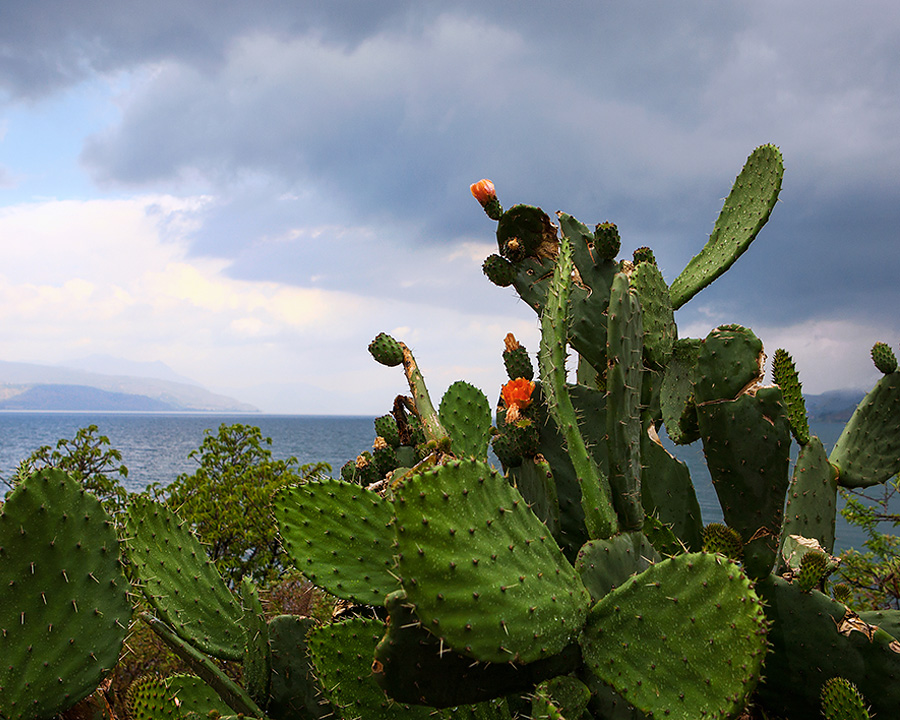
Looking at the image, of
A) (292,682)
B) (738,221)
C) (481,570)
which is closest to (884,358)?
(738,221)

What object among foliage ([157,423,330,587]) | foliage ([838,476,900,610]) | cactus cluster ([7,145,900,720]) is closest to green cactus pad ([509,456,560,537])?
cactus cluster ([7,145,900,720])

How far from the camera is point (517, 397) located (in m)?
1.96

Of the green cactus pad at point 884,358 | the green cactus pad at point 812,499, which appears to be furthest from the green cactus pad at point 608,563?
the green cactus pad at point 884,358

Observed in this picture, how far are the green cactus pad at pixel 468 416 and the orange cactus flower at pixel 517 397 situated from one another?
2.18 ft

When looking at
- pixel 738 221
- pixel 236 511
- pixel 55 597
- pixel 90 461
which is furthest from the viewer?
pixel 90 461

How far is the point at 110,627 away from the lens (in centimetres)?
134

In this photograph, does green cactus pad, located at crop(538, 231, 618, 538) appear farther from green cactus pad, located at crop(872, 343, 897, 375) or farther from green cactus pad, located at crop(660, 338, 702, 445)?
green cactus pad, located at crop(872, 343, 897, 375)

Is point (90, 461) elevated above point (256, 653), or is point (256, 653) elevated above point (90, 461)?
point (256, 653)

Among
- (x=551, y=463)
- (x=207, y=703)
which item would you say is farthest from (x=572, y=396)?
(x=207, y=703)

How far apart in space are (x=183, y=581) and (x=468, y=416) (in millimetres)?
1262

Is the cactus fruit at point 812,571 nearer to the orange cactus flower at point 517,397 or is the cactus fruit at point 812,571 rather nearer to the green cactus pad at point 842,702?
the green cactus pad at point 842,702

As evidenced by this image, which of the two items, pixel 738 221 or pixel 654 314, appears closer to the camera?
pixel 654 314

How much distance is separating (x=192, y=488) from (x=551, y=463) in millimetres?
7355

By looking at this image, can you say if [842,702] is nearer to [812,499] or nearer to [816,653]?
[816,653]
